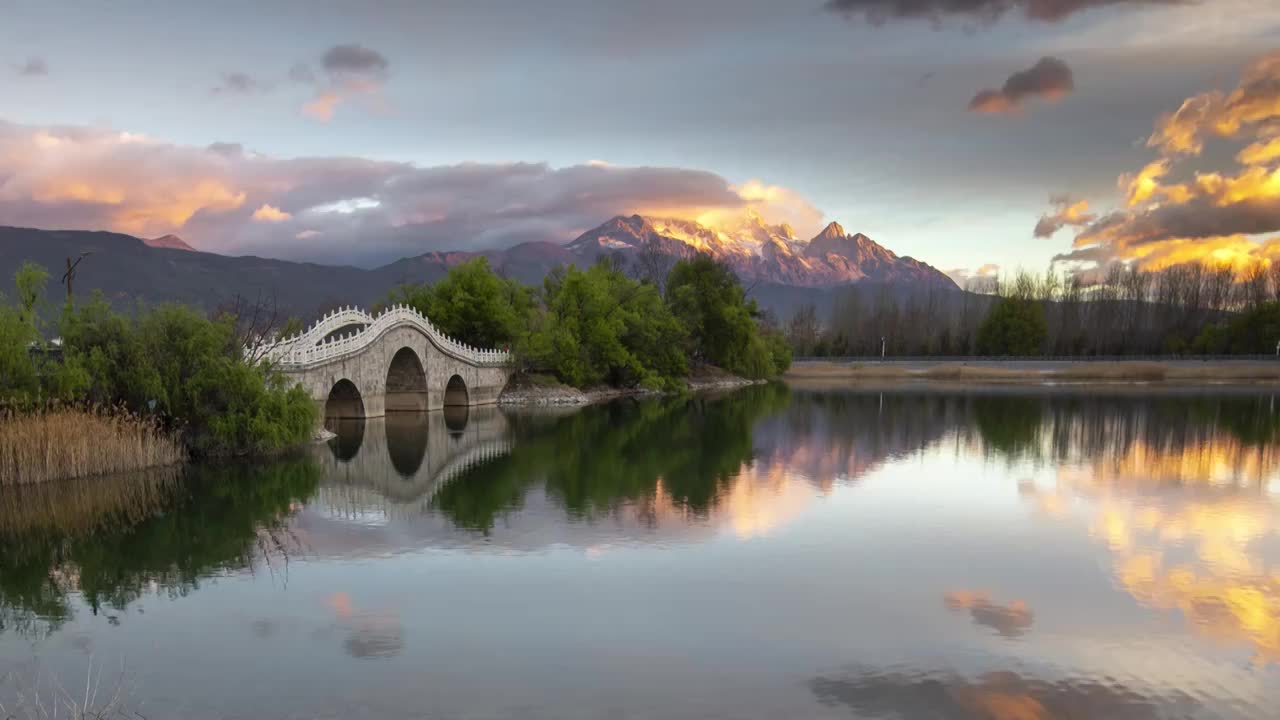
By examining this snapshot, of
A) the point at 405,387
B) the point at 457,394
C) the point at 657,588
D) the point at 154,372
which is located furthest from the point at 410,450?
the point at 657,588

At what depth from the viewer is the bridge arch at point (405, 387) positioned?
3731 centimetres

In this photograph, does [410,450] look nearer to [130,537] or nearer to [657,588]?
[130,537]

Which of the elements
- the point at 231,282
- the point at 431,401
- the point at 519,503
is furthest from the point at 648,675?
the point at 231,282

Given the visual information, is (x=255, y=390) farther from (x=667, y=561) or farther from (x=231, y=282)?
(x=231, y=282)

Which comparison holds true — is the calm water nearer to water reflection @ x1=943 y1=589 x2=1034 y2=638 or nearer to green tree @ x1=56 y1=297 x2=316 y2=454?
water reflection @ x1=943 y1=589 x2=1034 y2=638

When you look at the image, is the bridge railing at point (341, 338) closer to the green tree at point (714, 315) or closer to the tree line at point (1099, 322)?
the green tree at point (714, 315)

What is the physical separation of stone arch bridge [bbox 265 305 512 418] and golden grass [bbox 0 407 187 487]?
15.9 ft

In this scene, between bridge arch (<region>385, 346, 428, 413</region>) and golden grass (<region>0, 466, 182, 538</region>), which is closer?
golden grass (<region>0, 466, 182, 538</region>)

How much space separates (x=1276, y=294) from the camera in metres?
91.7

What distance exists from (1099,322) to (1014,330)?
36.2 ft

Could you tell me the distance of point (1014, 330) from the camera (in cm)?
9312

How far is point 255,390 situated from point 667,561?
13.9 m

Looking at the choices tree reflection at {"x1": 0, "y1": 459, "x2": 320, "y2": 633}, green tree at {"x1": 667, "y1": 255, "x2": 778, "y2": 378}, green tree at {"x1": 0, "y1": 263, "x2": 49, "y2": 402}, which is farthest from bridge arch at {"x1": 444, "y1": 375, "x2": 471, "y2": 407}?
green tree at {"x1": 667, "y1": 255, "x2": 778, "y2": 378}

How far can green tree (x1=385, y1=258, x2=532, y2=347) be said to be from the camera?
157 ft
